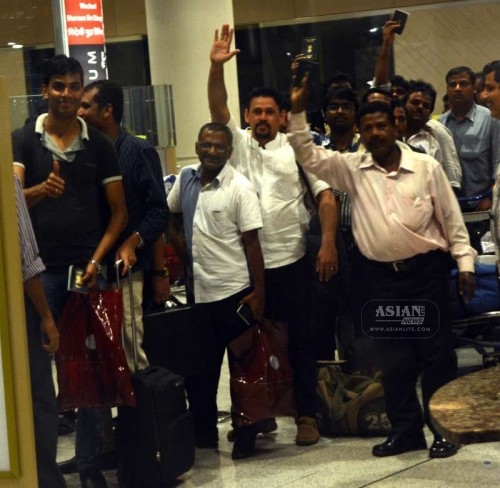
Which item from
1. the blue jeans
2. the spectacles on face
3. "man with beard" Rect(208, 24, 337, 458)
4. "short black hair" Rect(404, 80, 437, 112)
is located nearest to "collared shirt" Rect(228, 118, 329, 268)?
"man with beard" Rect(208, 24, 337, 458)

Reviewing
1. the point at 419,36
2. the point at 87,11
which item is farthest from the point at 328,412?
the point at 419,36

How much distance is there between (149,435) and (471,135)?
3732 mm

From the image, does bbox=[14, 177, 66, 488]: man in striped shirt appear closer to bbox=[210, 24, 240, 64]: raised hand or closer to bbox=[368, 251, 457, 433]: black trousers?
bbox=[368, 251, 457, 433]: black trousers

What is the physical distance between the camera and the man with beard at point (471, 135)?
7.54m

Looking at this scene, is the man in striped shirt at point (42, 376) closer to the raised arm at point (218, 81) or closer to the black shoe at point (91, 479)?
the black shoe at point (91, 479)

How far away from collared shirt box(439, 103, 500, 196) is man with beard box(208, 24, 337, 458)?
2.09 metres

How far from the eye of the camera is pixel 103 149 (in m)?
5.00

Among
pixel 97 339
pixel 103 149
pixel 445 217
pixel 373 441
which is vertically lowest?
pixel 373 441

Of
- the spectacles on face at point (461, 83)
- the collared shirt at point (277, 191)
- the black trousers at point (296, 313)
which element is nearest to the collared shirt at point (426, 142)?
the spectacles on face at point (461, 83)

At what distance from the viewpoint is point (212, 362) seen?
560cm

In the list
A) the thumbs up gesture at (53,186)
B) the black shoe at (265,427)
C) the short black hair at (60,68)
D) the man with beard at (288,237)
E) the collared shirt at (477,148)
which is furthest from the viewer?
the collared shirt at (477,148)

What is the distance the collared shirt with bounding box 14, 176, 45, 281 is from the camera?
3895 millimetres

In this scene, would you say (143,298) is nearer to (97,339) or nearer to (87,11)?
(97,339)

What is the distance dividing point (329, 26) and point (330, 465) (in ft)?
42.1
